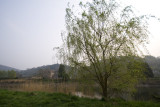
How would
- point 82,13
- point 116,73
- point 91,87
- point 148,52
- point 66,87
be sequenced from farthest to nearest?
point 66,87, point 91,87, point 82,13, point 116,73, point 148,52

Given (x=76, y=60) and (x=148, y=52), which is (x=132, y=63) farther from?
(x=76, y=60)

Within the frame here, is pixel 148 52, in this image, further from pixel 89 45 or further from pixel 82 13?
pixel 82 13

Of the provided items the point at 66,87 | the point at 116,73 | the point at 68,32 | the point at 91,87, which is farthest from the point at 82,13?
the point at 66,87

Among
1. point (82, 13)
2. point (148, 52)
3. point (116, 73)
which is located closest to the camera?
point (148, 52)

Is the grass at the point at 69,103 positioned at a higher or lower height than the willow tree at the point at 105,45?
lower

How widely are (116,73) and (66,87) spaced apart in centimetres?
1011

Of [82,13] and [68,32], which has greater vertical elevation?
[82,13]

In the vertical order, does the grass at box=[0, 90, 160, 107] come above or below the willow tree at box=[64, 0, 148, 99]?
below

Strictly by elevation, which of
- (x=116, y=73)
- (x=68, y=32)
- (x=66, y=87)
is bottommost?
(x=66, y=87)

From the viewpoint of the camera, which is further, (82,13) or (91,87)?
(91,87)

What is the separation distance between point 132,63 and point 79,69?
3.19m

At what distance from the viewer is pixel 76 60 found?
26.9ft

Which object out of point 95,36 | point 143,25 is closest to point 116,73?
point 95,36

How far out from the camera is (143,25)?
7203 mm
